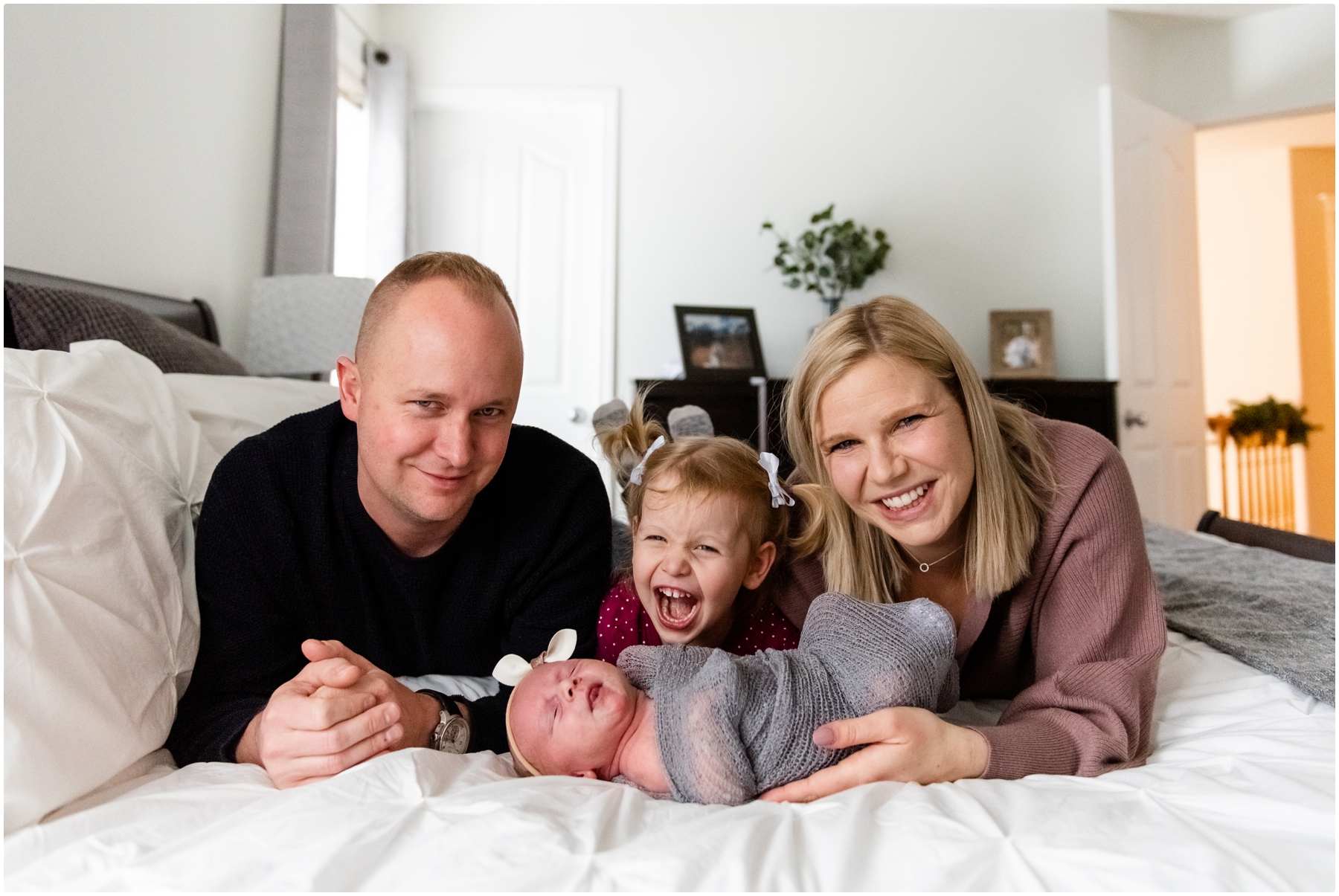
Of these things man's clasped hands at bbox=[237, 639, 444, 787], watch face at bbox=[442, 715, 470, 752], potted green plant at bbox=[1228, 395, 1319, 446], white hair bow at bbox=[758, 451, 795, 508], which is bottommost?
watch face at bbox=[442, 715, 470, 752]

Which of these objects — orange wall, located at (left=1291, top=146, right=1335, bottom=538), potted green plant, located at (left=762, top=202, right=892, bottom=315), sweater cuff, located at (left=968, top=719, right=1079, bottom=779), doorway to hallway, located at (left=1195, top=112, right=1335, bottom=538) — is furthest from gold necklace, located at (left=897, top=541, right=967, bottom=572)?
orange wall, located at (left=1291, top=146, right=1335, bottom=538)

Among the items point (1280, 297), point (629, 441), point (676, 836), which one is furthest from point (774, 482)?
point (1280, 297)

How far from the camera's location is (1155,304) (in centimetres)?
390

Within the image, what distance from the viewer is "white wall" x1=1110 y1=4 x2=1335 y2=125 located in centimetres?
394

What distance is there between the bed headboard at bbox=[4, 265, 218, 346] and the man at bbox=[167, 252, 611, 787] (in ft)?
2.36

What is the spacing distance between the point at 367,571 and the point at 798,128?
3.27 m

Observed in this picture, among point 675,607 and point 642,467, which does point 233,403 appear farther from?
point 675,607

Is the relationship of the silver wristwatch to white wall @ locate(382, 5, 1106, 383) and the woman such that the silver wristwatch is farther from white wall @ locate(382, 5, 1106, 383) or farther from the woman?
white wall @ locate(382, 5, 1106, 383)

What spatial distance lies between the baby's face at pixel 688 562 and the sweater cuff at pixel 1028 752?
1.58 ft

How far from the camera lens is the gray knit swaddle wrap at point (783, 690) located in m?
1.00

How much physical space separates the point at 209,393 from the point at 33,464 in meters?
0.59

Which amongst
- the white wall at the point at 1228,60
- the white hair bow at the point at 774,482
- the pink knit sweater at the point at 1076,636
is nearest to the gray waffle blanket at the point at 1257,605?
the pink knit sweater at the point at 1076,636

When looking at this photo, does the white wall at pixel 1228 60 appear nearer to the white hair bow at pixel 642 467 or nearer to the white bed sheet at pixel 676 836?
the white hair bow at pixel 642 467

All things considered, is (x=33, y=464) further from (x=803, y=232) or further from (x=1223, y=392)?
(x=1223, y=392)
